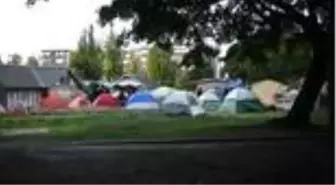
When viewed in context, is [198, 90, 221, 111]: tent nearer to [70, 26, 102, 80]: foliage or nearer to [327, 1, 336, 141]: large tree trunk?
[327, 1, 336, 141]: large tree trunk

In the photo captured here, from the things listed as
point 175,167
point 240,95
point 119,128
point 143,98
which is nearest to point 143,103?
point 143,98

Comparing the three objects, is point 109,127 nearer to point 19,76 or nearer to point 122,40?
point 122,40

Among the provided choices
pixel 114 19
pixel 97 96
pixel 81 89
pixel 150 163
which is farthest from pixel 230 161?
pixel 81 89

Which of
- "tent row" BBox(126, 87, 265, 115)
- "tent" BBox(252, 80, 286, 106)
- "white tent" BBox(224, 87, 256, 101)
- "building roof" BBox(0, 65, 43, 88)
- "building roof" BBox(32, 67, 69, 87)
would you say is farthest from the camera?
"building roof" BBox(32, 67, 69, 87)

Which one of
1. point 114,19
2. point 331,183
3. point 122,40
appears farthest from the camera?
point 122,40

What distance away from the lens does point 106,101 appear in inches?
2298

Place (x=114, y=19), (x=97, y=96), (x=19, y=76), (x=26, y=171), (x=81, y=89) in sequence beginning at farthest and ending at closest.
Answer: (x=19, y=76)
(x=81, y=89)
(x=97, y=96)
(x=114, y=19)
(x=26, y=171)

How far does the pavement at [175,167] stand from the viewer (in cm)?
1172

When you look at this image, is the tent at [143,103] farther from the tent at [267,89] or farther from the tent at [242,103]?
the tent at [267,89]

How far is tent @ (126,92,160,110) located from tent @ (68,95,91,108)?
5958mm

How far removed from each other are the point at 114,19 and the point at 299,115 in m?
9.85

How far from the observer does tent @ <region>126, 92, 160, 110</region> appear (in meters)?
51.0

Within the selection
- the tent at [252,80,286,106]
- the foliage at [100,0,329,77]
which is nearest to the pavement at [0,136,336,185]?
the foliage at [100,0,329,77]

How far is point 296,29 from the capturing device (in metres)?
31.8
